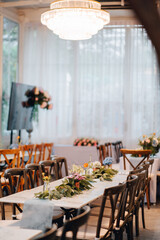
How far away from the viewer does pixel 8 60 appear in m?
9.45

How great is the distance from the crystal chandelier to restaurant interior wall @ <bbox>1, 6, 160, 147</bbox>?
4649mm

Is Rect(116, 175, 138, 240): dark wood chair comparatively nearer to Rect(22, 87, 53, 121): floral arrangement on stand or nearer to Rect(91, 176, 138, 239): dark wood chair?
Rect(91, 176, 138, 239): dark wood chair

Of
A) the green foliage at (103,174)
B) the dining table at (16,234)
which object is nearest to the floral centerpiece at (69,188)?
the green foliage at (103,174)

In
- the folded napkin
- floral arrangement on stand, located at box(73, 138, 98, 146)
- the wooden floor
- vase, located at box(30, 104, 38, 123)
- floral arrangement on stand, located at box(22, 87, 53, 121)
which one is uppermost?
floral arrangement on stand, located at box(22, 87, 53, 121)

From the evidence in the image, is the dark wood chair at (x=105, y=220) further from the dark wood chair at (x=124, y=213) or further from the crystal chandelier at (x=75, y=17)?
the crystal chandelier at (x=75, y=17)

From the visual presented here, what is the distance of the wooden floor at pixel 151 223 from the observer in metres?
4.92

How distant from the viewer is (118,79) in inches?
389

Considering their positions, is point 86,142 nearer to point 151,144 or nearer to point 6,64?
point 151,144

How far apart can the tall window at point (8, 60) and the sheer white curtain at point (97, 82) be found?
392mm

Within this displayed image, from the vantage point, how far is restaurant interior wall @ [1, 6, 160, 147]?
31.8 feet

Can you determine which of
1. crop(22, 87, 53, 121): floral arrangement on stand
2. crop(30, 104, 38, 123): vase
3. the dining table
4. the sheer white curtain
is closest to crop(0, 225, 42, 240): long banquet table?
the dining table

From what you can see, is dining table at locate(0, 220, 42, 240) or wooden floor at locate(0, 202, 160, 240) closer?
dining table at locate(0, 220, 42, 240)

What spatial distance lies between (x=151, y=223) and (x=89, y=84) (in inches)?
201

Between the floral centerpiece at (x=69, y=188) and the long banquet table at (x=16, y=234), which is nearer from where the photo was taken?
the long banquet table at (x=16, y=234)
